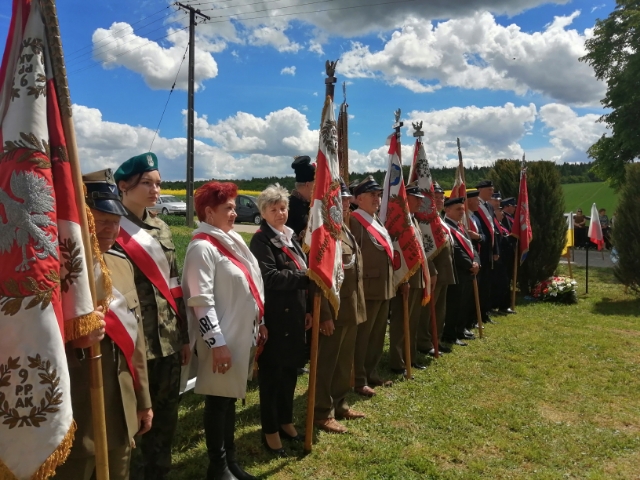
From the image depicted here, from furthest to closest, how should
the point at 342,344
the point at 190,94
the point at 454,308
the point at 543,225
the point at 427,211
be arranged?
the point at 190,94
the point at 543,225
the point at 454,308
the point at 427,211
the point at 342,344

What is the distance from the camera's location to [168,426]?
2971 millimetres

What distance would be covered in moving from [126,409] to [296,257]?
183 centimetres

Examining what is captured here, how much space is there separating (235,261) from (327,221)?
1.03 m

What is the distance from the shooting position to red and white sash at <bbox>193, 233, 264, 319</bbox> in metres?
3.11

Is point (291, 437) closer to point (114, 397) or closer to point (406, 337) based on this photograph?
point (406, 337)

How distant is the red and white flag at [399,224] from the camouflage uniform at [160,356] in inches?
115

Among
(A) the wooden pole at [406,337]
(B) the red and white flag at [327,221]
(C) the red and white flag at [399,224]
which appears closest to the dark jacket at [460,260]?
(C) the red and white flag at [399,224]

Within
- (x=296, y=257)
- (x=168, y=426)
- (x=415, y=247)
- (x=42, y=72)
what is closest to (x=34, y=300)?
(x=42, y=72)

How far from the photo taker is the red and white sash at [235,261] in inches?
122

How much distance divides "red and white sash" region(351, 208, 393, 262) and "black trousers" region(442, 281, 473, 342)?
2.56 m

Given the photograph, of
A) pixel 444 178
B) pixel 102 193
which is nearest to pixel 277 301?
pixel 102 193

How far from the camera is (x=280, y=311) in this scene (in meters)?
3.63

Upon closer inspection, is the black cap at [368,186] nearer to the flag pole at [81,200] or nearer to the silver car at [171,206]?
the flag pole at [81,200]

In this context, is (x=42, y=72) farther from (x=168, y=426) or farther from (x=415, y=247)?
(x=415, y=247)
